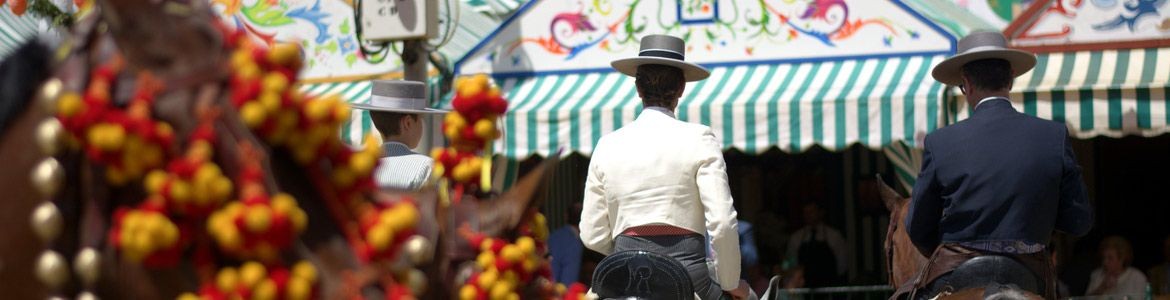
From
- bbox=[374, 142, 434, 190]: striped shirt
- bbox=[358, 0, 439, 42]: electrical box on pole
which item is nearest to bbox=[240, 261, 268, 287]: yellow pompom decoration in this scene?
bbox=[374, 142, 434, 190]: striped shirt

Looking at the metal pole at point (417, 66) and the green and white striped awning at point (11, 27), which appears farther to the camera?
the green and white striped awning at point (11, 27)

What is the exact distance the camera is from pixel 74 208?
1585 mm

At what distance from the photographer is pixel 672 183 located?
482cm

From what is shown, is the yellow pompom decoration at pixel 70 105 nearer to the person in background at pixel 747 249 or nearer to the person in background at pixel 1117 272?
the person in background at pixel 747 249

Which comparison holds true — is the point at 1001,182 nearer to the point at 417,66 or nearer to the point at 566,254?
the point at 417,66

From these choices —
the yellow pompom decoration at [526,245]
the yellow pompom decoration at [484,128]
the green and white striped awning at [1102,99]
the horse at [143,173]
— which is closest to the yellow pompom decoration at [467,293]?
the yellow pompom decoration at [526,245]

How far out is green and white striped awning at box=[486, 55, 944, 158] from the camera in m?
9.19

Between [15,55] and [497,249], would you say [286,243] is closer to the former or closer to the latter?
[15,55]

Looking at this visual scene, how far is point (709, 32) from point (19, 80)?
8.63m

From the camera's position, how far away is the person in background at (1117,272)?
9.70 metres

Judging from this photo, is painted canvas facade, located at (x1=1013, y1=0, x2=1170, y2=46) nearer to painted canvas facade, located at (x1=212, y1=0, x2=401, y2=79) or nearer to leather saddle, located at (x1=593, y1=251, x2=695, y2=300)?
painted canvas facade, located at (x1=212, y1=0, x2=401, y2=79)

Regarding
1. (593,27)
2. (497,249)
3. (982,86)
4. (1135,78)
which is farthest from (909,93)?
(497,249)

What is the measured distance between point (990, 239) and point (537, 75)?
606cm

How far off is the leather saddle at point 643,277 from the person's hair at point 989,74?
1175 millimetres
